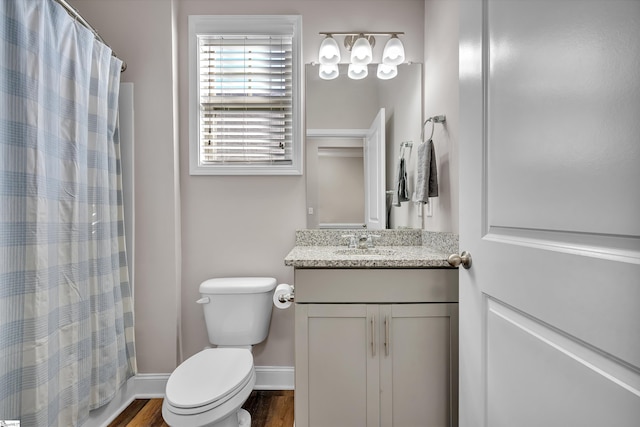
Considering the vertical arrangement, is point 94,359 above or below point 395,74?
below

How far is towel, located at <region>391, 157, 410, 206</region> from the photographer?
1824 millimetres

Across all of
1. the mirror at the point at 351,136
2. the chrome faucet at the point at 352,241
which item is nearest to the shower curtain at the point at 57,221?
→ the mirror at the point at 351,136

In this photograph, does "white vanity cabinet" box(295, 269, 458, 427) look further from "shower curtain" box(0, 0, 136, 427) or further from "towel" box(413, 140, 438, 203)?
"shower curtain" box(0, 0, 136, 427)

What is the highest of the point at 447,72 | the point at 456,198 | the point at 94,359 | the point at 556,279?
the point at 447,72

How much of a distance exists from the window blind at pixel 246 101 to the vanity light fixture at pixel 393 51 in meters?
0.59

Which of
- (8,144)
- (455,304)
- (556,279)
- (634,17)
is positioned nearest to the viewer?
(634,17)

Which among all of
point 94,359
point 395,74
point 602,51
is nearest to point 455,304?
point 602,51

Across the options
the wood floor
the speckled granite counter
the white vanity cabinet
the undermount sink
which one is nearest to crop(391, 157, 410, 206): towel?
the speckled granite counter

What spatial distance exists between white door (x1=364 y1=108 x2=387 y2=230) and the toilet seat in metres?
1.04

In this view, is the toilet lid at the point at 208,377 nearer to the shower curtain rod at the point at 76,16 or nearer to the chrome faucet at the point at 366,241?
the chrome faucet at the point at 366,241

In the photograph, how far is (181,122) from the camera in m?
1.92

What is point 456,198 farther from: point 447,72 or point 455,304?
point 447,72

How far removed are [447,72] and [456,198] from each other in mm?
638

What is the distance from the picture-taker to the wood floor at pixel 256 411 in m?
1.60
